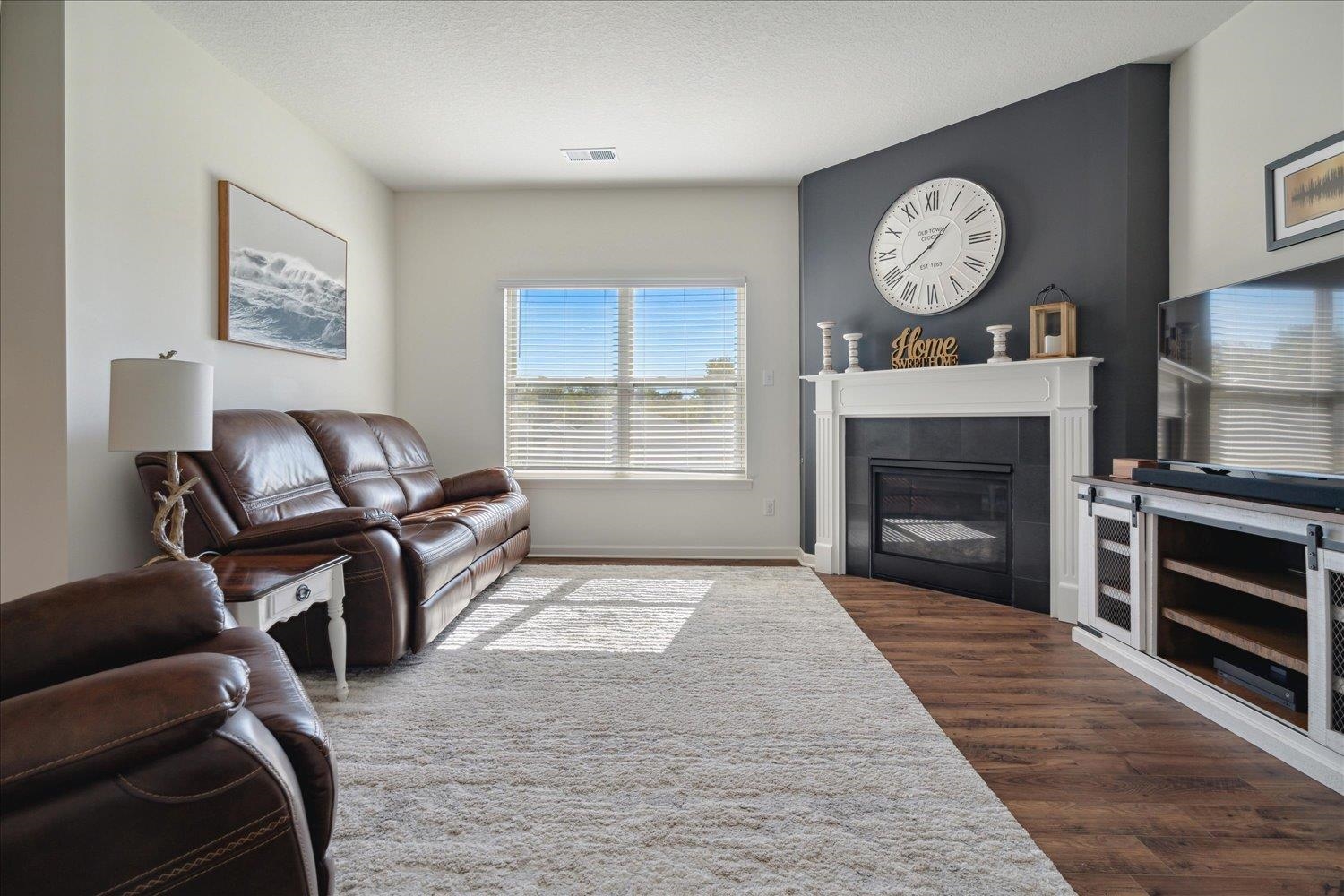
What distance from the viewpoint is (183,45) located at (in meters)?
2.80

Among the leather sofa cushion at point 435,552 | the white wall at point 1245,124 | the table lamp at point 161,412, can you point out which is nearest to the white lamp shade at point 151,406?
the table lamp at point 161,412

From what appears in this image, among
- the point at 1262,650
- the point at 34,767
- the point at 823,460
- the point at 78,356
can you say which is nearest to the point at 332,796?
the point at 34,767

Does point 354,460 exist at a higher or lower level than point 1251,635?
higher

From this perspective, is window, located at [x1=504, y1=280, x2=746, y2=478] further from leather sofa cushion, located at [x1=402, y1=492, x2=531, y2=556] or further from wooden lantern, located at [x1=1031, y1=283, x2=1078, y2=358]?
wooden lantern, located at [x1=1031, y1=283, x2=1078, y2=358]

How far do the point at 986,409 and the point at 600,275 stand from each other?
2.80 metres

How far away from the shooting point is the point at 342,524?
2.43 metres

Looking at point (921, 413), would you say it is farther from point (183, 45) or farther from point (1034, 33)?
point (183, 45)

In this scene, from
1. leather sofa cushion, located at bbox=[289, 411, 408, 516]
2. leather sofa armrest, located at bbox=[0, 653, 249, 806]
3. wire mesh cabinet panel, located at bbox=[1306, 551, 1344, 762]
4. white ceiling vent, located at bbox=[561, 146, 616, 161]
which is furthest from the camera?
white ceiling vent, located at bbox=[561, 146, 616, 161]

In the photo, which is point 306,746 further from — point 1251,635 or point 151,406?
point 1251,635

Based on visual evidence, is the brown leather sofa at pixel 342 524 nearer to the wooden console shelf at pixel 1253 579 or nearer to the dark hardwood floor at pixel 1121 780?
the dark hardwood floor at pixel 1121 780

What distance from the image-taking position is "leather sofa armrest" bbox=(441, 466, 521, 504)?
13.7ft

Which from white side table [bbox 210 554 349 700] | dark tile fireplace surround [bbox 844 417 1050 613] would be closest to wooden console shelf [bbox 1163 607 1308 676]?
dark tile fireplace surround [bbox 844 417 1050 613]

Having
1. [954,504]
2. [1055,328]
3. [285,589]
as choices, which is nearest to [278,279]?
[285,589]

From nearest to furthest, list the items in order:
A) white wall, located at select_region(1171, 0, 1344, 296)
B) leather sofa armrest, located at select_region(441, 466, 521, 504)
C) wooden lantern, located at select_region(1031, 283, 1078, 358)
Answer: white wall, located at select_region(1171, 0, 1344, 296), wooden lantern, located at select_region(1031, 283, 1078, 358), leather sofa armrest, located at select_region(441, 466, 521, 504)
